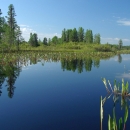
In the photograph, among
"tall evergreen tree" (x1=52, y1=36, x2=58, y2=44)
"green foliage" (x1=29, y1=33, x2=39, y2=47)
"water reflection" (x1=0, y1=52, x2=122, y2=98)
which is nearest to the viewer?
"water reflection" (x1=0, y1=52, x2=122, y2=98)

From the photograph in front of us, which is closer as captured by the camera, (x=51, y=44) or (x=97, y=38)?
(x=51, y=44)

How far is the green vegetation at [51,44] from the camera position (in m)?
57.0

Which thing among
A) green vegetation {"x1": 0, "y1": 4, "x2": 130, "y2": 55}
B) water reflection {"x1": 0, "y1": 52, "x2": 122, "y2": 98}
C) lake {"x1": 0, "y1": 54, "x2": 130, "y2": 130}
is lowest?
lake {"x1": 0, "y1": 54, "x2": 130, "y2": 130}

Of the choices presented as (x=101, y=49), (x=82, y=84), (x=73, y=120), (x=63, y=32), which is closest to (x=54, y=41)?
(x=63, y=32)

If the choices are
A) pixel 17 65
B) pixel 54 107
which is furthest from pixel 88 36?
pixel 54 107

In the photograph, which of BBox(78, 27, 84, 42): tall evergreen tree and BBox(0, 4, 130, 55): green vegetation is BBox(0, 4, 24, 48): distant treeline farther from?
BBox(78, 27, 84, 42): tall evergreen tree

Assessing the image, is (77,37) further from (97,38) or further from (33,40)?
(33,40)

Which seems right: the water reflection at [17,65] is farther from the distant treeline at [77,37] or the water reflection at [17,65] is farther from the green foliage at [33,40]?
the distant treeline at [77,37]

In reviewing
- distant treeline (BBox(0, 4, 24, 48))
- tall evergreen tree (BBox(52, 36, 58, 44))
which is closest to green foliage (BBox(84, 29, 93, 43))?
tall evergreen tree (BBox(52, 36, 58, 44))

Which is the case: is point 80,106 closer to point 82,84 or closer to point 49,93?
point 49,93

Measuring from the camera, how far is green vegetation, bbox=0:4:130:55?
187 ft

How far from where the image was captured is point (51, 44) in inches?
4387

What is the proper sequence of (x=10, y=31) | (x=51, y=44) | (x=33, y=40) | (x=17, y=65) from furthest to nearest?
(x=51, y=44), (x=33, y=40), (x=10, y=31), (x=17, y=65)

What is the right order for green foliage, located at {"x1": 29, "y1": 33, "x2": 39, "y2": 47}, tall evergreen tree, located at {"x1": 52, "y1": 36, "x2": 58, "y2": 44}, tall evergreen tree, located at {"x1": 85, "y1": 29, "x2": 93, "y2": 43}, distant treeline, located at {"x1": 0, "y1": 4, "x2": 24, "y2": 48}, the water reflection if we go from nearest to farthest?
the water reflection, distant treeline, located at {"x1": 0, "y1": 4, "x2": 24, "y2": 48}, green foliage, located at {"x1": 29, "y1": 33, "x2": 39, "y2": 47}, tall evergreen tree, located at {"x1": 85, "y1": 29, "x2": 93, "y2": 43}, tall evergreen tree, located at {"x1": 52, "y1": 36, "x2": 58, "y2": 44}
